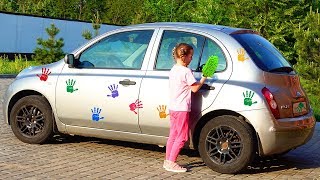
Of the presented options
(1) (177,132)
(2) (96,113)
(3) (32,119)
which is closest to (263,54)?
(1) (177,132)

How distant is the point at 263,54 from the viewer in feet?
24.6

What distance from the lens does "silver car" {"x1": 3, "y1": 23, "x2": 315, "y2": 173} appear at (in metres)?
7.04

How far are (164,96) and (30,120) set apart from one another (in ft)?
7.36

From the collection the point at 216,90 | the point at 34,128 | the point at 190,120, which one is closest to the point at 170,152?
the point at 190,120

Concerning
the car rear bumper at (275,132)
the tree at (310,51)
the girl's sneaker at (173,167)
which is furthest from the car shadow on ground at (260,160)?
the tree at (310,51)

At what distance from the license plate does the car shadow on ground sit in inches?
31.0

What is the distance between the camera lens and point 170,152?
7.21 meters

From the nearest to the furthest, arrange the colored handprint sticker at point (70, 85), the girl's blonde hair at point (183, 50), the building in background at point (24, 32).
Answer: the girl's blonde hair at point (183, 50), the colored handprint sticker at point (70, 85), the building in background at point (24, 32)

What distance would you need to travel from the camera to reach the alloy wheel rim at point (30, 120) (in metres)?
8.55

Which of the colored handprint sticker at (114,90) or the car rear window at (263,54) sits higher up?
the car rear window at (263,54)

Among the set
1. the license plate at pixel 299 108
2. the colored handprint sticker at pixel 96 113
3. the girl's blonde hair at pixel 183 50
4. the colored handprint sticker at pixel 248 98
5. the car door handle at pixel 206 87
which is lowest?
the colored handprint sticker at pixel 96 113

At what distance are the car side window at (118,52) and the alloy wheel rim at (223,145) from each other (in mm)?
1409

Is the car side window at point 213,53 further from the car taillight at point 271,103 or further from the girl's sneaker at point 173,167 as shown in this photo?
the girl's sneaker at point 173,167

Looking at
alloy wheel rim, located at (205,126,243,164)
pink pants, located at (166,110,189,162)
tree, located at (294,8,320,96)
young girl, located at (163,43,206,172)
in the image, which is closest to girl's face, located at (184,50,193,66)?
young girl, located at (163,43,206,172)
